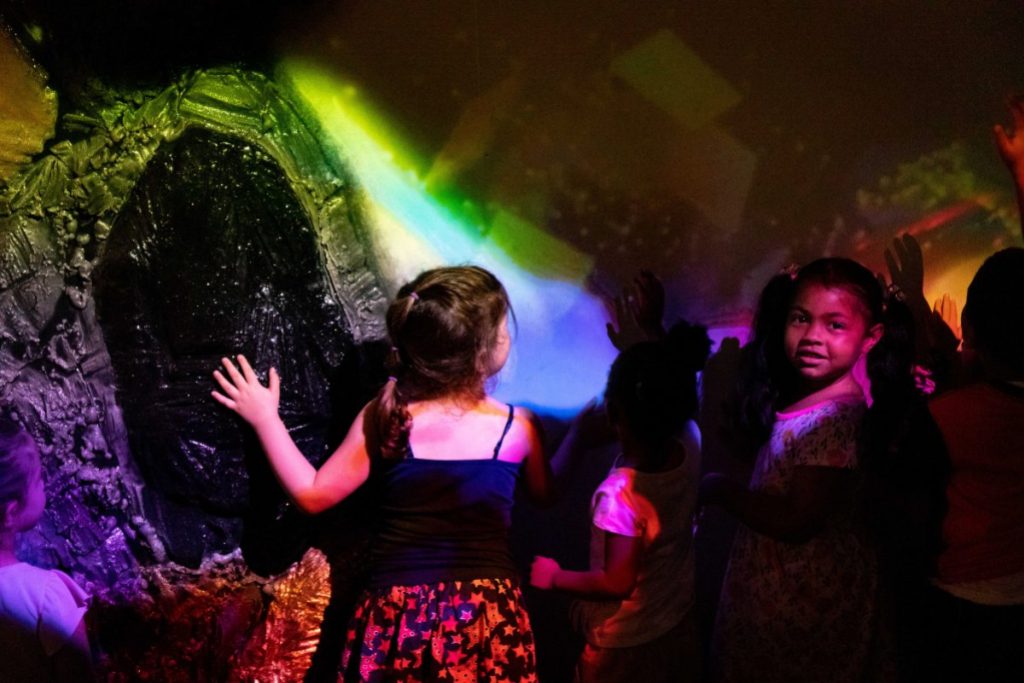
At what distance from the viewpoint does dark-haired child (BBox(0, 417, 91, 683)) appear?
2447mm

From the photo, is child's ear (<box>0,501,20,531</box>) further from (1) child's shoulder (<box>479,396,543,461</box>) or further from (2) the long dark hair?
(1) child's shoulder (<box>479,396,543,461</box>)

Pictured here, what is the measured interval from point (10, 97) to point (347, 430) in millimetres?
1323

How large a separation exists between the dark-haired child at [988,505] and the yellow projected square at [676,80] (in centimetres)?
92

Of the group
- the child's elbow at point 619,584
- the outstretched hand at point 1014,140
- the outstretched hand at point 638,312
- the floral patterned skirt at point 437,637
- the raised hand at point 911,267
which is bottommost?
the floral patterned skirt at point 437,637

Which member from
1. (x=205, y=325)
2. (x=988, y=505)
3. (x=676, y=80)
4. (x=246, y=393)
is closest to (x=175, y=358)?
(x=205, y=325)

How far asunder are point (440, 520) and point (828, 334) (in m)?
1.14

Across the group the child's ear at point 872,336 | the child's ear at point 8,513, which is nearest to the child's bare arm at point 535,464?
the child's ear at point 872,336

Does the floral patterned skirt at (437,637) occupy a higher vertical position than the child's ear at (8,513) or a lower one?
lower

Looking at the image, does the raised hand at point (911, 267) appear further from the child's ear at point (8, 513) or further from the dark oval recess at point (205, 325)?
the child's ear at point (8, 513)

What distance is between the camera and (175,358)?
2.56m

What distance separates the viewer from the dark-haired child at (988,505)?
2.32 m

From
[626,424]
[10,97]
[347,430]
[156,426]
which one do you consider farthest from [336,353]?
[10,97]

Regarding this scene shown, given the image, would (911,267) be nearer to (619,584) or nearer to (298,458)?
(619,584)

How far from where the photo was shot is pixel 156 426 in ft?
8.41
